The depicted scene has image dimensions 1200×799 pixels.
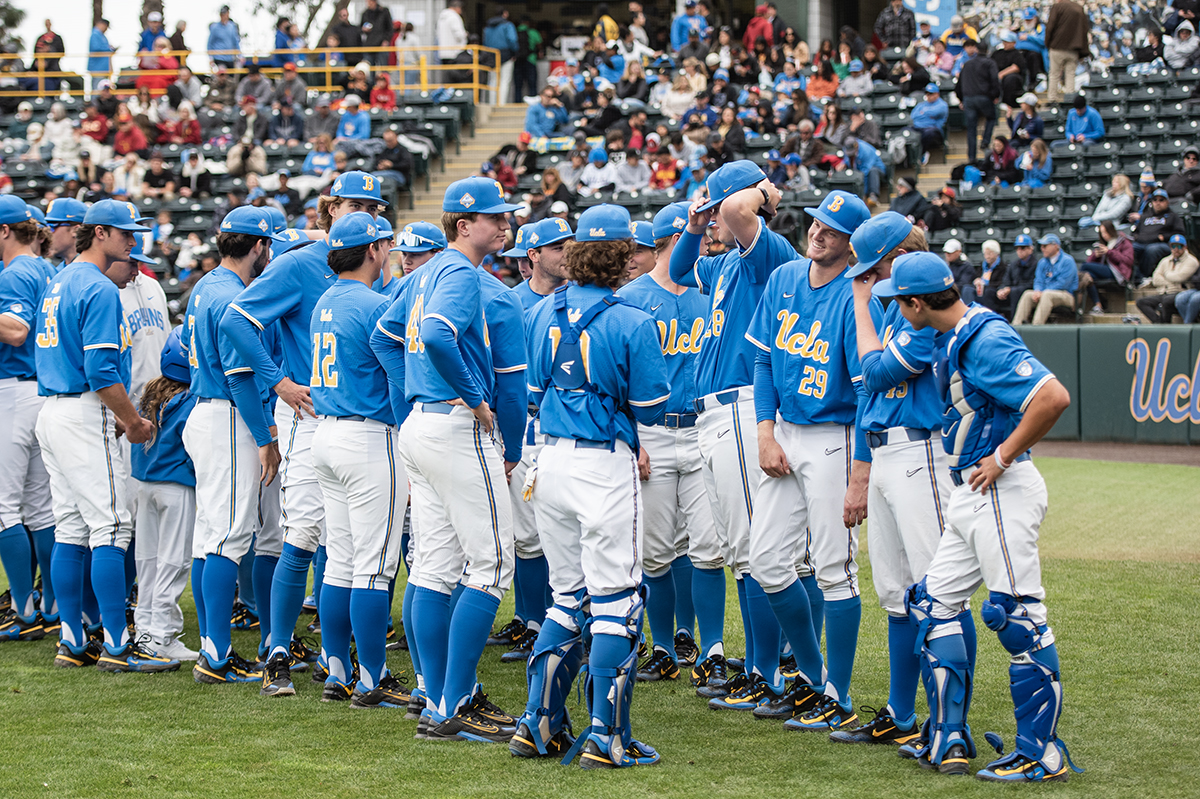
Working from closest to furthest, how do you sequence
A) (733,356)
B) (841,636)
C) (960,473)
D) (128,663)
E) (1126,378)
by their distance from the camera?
(960,473)
(841,636)
(733,356)
(128,663)
(1126,378)

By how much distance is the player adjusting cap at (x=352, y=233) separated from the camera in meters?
5.34

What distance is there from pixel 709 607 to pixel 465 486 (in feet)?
5.32

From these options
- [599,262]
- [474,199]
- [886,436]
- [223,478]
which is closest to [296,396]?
[223,478]

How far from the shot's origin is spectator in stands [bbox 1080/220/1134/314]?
1446 cm

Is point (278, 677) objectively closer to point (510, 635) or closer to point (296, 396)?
point (296, 396)

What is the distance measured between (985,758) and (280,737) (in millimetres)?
2792

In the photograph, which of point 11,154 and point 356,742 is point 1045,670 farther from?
point 11,154

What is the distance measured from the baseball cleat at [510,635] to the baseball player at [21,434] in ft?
8.19

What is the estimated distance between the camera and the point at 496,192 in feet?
16.5

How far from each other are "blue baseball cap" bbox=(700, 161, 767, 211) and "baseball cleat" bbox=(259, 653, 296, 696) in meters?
2.88

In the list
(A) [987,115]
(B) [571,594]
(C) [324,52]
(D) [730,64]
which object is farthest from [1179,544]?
(C) [324,52]

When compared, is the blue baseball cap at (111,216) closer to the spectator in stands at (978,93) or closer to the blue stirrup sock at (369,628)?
the blue stirrup sock at (369,628)

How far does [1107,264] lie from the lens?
14633 mm

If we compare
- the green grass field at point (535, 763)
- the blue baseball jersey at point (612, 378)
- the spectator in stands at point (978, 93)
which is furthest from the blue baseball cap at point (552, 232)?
the spectator in stands at point (978, 93)
